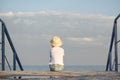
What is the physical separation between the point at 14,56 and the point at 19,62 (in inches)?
16.3

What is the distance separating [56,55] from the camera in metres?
9.03

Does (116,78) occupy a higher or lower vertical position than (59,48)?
lower

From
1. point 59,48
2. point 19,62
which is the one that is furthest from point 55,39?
point 19,62

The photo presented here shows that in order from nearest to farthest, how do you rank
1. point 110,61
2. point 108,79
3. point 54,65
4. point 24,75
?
point 108,79 < point 24,75 < point 54,65 < point 110,61

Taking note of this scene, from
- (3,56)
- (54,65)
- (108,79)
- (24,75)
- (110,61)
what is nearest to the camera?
(108,79)

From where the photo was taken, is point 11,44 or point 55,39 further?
point 11,44

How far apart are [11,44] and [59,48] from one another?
1.86m

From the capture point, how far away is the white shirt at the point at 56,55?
8997 mm

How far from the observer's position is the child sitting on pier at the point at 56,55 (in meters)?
8.87

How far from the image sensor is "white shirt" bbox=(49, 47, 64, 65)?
9.00 metres

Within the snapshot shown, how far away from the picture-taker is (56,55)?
9031 millimetres

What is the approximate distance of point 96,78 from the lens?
6594 mm

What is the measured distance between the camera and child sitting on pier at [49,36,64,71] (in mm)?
8870

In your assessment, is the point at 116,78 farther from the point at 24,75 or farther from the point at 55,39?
the point at 55,39
